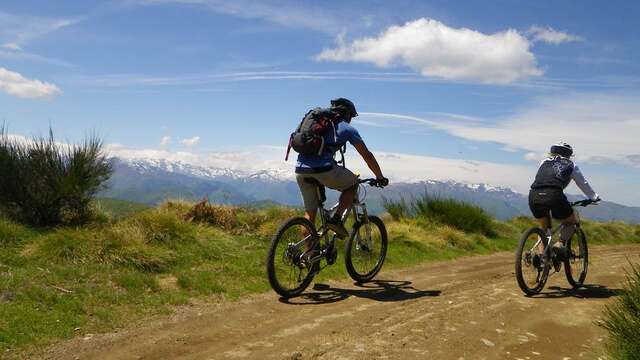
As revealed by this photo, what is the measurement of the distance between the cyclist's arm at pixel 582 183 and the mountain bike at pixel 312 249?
3240mm

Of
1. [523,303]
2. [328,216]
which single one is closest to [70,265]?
[328,216]

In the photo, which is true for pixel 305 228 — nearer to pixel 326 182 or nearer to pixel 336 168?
pixel 326 182

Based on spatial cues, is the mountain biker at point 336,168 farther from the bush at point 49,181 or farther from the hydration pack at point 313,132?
the bush at point 49,181

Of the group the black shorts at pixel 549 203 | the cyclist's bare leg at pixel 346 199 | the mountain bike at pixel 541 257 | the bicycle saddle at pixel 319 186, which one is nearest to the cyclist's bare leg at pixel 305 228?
the bicycle saddle at pixel 319 186

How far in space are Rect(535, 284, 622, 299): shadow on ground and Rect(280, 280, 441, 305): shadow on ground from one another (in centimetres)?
181

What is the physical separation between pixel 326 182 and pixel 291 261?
4.01 feet

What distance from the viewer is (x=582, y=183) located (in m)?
8.16

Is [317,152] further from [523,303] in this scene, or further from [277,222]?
[277,222]

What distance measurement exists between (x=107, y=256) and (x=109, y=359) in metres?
3.21

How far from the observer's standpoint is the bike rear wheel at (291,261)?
6769mm

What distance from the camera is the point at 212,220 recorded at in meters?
11.4

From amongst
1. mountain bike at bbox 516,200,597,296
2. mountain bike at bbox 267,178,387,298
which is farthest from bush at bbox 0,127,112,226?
mountain bike at bbox 516,200,597,296

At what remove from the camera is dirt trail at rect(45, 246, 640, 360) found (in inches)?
192

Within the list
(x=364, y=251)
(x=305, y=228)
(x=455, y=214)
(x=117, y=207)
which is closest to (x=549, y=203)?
(x=364, y=251)
